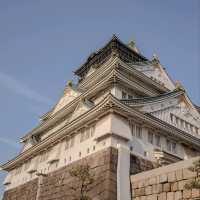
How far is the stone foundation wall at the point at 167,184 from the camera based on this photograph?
10.7 meters

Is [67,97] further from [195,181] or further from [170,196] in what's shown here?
[195,181]

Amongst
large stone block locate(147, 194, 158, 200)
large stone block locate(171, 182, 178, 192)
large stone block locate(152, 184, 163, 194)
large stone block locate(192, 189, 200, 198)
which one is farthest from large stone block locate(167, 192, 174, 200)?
large stone block locate(192, 189, 200, 198)

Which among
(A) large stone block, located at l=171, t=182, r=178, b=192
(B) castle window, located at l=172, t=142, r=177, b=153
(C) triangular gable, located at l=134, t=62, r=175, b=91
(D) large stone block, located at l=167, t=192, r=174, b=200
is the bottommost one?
(D) large stone block, located at l=167, t=192, r=174, b=200

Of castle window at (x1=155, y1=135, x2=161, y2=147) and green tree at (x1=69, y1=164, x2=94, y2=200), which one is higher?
castle window at (x1=155, y1=135, x2=161, y2=147)

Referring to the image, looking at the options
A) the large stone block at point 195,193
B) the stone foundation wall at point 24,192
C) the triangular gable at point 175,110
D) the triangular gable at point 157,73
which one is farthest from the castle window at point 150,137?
the triangular gable at point 157,73

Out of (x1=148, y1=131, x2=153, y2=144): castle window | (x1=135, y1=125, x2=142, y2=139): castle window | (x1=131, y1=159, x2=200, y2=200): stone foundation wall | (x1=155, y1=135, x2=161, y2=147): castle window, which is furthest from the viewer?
(x1=155, y1=135, x2=161, y2=147): castle window

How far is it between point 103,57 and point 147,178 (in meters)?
21.2

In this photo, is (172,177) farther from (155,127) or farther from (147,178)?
(155,127)

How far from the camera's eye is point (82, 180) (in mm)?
13305

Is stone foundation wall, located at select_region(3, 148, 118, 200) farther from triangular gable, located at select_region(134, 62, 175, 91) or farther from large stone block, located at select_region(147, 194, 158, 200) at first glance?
triangular gable, located at select_region(134, 62, 175, 91)

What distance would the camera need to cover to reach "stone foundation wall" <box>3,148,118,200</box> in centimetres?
1391

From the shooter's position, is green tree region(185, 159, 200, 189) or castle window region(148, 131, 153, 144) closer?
green tree region(185, 159, 200, 189)

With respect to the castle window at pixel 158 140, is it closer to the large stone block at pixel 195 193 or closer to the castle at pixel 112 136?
the castle at pixel 112 136

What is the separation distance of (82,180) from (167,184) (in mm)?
4122
